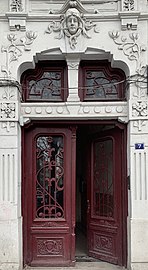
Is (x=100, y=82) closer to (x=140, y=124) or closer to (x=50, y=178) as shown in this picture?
(x=140, y=124)

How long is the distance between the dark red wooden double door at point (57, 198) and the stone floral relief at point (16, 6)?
2.09 meters

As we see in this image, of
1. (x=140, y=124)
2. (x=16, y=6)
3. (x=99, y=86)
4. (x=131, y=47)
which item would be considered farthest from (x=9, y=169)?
(x=131, y=47)

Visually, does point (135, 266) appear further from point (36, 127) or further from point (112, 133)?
point (36, 127)

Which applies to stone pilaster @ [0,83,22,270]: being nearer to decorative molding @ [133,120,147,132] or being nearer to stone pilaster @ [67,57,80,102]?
stone pilaster @ [67,57,80,102]

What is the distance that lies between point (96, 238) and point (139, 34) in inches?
153

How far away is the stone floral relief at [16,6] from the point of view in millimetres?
7230

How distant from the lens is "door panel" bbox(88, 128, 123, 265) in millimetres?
7605

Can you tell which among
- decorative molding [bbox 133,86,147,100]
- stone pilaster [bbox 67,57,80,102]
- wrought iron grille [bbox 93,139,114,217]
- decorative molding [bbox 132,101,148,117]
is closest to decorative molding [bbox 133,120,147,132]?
decorative molding [bbox 132,101,148,117]

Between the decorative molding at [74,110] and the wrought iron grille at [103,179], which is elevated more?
the decorative molding at [74,110]

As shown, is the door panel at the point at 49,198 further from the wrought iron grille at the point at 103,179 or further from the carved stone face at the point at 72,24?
the carved stone face at the point at 72,24

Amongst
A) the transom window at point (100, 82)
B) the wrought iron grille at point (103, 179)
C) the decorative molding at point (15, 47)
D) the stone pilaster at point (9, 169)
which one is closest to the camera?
the stone pilaster at point (9, 169)

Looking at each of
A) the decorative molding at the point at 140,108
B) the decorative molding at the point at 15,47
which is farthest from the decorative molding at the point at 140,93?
the decorative molding at the point at 15,47

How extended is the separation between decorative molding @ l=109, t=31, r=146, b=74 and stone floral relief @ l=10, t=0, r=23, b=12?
164cm

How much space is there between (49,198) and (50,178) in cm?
37
